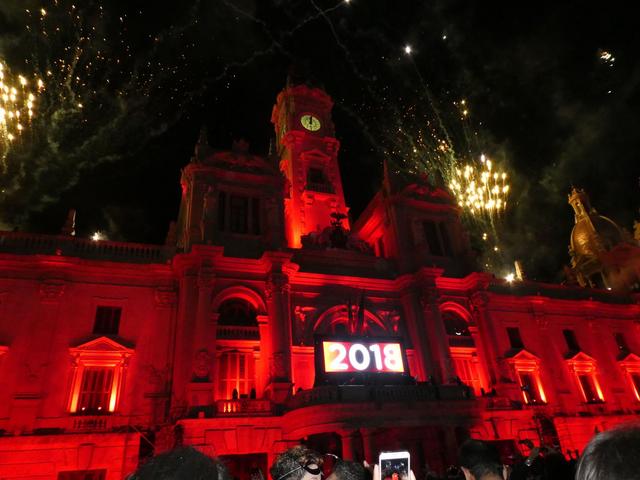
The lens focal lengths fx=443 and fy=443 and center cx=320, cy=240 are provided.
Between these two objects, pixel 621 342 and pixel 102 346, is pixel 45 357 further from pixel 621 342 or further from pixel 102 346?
pixel 621 342

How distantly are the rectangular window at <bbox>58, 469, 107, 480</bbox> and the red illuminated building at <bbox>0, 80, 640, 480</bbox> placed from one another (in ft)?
0.34

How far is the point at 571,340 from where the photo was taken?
3616 centimetres

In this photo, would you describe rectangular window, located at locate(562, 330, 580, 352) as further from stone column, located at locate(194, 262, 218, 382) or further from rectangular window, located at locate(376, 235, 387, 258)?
stone column, located at locate(194, 262, 218, 382)

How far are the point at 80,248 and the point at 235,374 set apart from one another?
12.1 metres

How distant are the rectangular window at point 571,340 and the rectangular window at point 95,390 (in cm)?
3348

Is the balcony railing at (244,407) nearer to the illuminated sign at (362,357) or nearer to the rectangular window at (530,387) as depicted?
the illuminated sign at (362,357)

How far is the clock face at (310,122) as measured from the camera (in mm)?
43094

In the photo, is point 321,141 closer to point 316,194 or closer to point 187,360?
point 316,194

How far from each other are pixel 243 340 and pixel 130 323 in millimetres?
6488

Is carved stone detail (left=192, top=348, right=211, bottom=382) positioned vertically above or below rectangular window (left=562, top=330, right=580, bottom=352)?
below

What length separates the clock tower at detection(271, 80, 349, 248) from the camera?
124 ft

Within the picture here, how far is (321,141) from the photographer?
42094mm

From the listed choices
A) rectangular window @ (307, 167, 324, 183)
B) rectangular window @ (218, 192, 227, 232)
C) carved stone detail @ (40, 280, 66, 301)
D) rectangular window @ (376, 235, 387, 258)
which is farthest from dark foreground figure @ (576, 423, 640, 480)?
rectangular window @ (307, 167, 324, 183)

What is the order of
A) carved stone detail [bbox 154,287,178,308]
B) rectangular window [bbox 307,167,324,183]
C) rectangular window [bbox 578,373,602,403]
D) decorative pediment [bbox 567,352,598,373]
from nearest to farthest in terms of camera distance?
1. carved stone detail [bbox 154,287,178,308]
2. rectangular window [bbox 578,373,602,403]
3. decorative pediment [bbox 567,352,598,373]
4. rectangular window [bbox 307,167,324,183]
